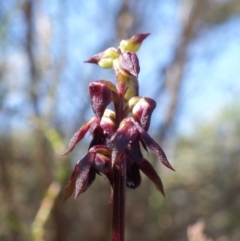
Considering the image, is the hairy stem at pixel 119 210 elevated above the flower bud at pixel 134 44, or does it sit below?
below

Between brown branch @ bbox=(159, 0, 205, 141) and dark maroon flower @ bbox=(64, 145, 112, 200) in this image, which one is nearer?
dark maroon flower @ bbox=(64, 145, 112, 200)

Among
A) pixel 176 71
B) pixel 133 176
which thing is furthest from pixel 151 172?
pixel 176 71

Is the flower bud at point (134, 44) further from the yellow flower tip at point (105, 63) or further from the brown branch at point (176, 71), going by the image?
the brown branch at point (176, 71)

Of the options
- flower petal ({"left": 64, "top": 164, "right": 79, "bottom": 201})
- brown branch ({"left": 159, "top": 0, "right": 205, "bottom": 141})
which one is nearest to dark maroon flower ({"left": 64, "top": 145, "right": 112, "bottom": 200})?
flower petal ({"left": 64, "top": 164, "right": 79, "bottom": 201})

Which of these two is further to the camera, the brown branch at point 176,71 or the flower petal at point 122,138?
the brown branch at point 176,71

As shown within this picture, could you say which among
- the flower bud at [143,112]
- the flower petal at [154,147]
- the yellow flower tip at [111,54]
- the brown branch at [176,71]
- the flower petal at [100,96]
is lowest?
the brown branch at [176,71]

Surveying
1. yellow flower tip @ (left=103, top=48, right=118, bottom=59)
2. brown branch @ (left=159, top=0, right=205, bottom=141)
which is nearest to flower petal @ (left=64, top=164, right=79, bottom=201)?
yellow flower tip @ (left=103, top=48, right=118, bottom=59)

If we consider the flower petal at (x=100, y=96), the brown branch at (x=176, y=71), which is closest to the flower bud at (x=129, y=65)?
the flower petal at (x=100, y=96)

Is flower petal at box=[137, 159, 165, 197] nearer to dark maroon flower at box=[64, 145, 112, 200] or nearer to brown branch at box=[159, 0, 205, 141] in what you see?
dark maroon flower at box=[64, 145, 112, 200]

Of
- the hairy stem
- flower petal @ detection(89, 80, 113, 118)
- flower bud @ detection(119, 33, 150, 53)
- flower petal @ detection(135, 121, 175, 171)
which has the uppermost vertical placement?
flower bud @ detection(119, 33, 150, 53)

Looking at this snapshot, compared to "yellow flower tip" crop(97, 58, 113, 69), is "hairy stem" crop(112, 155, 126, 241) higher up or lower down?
lower down

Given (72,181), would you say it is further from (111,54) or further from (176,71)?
(176,71)
